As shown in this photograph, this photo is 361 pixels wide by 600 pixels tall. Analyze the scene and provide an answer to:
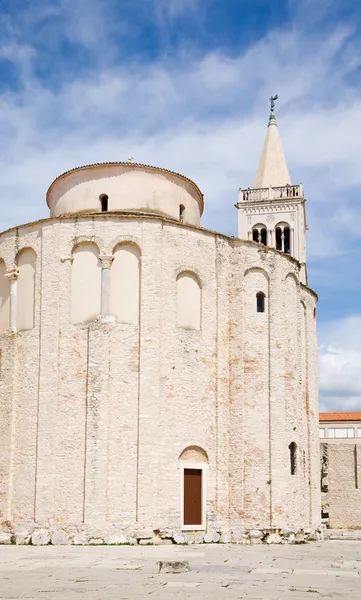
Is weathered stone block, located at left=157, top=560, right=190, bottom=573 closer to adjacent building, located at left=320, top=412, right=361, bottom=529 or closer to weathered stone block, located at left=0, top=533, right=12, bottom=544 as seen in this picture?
weathered stone block, located at left=0, top=533, right=12, bottom=544

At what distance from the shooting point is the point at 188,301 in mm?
25922

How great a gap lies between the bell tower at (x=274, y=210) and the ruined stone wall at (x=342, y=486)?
54.4 feet

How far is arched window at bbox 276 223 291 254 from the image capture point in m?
58.1

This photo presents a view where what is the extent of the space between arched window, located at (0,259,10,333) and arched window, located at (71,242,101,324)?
9.36 feet

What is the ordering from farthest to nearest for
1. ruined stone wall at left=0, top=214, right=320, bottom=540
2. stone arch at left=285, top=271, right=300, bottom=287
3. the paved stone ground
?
stone arch at left=285, top=271, right=300, bottom=287
ruined stone wall at left=0, top=214, right=320, bottom=540
the paved stone ground

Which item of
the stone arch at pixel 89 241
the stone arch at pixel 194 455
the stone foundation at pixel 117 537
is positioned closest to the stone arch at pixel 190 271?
the stone arch at pixel 89 241

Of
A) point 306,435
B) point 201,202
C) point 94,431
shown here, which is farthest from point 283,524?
point 201,202

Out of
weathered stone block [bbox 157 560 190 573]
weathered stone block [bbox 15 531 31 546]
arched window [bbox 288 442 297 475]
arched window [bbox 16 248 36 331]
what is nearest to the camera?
weathered stone block [bbox 157 560 190 573]

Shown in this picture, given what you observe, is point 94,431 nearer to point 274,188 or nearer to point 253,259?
point 253,259

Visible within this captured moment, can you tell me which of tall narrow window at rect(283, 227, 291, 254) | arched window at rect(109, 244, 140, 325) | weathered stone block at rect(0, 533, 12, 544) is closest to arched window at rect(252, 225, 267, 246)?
tall narrow window at rect(283, 227, 291, 254)

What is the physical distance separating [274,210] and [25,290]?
35475 millimetres

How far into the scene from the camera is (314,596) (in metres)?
12.3

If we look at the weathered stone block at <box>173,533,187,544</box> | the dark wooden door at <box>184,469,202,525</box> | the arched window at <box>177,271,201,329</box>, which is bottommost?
the weathered stone block at <box>173,533,187,544</box>

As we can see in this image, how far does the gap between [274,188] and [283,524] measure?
3726 cm
